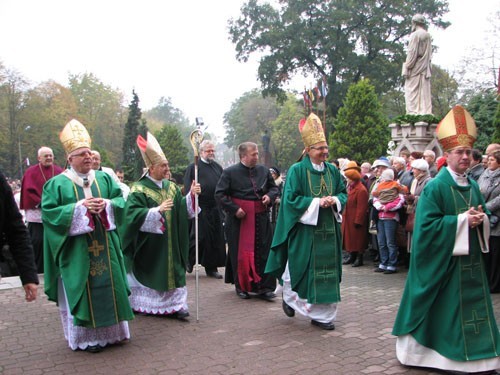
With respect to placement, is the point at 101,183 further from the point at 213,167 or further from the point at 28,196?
the point at 28,196

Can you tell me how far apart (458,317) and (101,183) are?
362cm

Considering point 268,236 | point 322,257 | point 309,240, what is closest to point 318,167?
point 309,240

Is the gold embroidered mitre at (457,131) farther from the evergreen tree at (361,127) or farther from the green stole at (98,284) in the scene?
the evergreen tree at (361,127)

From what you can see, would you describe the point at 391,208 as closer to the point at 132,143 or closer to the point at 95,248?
the point at 95,248

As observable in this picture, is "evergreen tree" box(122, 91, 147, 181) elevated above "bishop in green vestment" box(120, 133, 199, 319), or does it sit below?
Result: above

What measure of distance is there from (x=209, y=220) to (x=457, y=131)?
4.79 metres

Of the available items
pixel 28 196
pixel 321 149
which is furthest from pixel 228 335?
pixel 28 196

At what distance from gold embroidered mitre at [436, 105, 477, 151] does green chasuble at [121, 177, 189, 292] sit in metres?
3.15

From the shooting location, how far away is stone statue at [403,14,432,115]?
574 inches

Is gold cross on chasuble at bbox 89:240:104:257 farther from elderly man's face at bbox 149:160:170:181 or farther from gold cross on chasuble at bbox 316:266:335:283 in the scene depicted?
gold cross on chasuble at bbox 316:266:335:283

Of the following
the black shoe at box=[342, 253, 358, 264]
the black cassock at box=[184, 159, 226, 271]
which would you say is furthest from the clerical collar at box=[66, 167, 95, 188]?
the black shoe at box=[342, 253, 358, 264]

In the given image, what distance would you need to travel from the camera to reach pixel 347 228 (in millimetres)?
9148

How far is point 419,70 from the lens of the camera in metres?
14.8

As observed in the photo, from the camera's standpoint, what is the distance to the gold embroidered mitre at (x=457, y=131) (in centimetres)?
440
